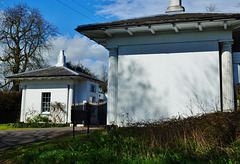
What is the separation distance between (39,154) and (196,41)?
21.4ft

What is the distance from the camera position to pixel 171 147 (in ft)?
17.6

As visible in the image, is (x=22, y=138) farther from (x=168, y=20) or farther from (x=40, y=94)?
(x=40, y=94)

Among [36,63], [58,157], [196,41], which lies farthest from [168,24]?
[36,63]

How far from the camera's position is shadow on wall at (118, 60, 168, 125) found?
9.16 meters

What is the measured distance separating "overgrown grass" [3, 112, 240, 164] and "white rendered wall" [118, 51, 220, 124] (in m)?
2.45

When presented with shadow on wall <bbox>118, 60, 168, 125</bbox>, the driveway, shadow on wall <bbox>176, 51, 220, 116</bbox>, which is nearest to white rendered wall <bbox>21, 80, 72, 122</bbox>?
the driveway

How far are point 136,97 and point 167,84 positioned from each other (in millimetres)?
1301

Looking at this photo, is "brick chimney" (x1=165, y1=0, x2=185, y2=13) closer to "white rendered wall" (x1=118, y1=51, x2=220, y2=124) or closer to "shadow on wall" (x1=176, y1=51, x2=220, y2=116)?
"white rendered wall" (x1=118, y1=51, x2=220, y2=124)

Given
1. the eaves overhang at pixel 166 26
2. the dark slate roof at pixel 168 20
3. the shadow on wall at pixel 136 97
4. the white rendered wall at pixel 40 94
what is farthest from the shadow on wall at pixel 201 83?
the white rendered wall at pixel 40 94

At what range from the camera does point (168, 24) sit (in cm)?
851

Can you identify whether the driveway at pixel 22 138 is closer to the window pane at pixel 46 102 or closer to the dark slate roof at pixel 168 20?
the dark slate roof at pixel 168 20

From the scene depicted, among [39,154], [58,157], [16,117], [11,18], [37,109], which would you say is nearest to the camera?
[58,157]

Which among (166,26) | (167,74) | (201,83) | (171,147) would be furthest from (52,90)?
(171,147)

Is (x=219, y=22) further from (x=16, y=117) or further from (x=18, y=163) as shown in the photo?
(x=16, y=117)
